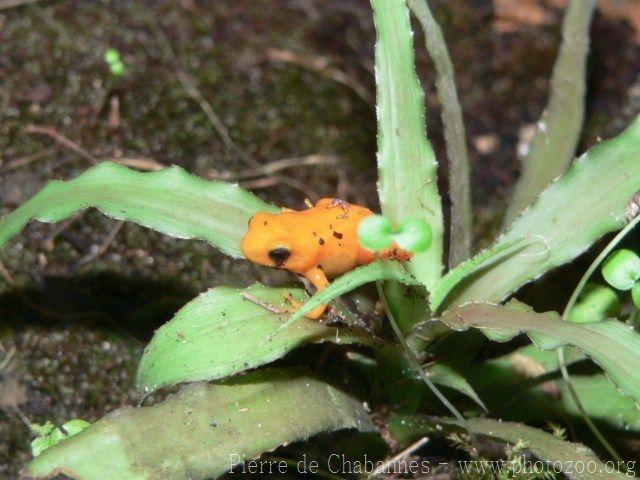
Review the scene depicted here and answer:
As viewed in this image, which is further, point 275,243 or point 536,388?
point 536,388

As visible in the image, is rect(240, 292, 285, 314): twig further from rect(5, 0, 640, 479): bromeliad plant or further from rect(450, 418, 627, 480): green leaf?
rect(450, 418, 627, 480): green leaf

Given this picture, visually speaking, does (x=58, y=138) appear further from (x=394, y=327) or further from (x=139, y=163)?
(x=394, y=327)

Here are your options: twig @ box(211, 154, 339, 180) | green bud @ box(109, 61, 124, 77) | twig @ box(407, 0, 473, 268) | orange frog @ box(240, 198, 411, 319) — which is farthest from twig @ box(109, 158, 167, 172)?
twig @ box(407, 0, 473, 268)

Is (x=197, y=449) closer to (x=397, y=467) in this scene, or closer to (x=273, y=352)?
(x=273, y=352)

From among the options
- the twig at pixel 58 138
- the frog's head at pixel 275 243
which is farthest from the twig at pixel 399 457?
the twig at pixel 58 138

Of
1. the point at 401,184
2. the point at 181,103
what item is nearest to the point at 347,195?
the point at 181,103

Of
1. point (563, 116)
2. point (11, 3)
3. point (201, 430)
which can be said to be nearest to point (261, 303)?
point (201, 430)
